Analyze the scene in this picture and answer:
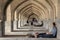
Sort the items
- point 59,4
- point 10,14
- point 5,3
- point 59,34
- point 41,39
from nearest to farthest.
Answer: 1. point 41,39
2. point 59,34
3. point 59,4
4. point 5,3
5. point 10,14

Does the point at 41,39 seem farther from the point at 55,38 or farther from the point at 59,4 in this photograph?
the point at 59,4

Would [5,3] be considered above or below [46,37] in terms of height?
above

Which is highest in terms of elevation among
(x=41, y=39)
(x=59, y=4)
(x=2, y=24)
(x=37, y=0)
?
(x=37, y=0)

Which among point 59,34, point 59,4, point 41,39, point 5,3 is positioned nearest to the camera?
point 41,39

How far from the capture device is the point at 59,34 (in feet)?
38.9

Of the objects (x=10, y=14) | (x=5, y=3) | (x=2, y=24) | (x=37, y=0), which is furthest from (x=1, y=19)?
(x=37, y=0)

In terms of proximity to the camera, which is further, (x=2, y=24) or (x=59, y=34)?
(x=2, y=24)

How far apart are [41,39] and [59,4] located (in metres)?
2.64

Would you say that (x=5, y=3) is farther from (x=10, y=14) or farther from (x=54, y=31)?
(x=10, y=14)

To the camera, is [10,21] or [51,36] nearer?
[51,36]

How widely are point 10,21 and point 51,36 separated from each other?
38.2 feet

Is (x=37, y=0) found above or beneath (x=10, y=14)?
above

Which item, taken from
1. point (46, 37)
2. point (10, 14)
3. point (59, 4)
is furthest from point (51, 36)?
point (10, 14)

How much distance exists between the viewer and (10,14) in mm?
22297
